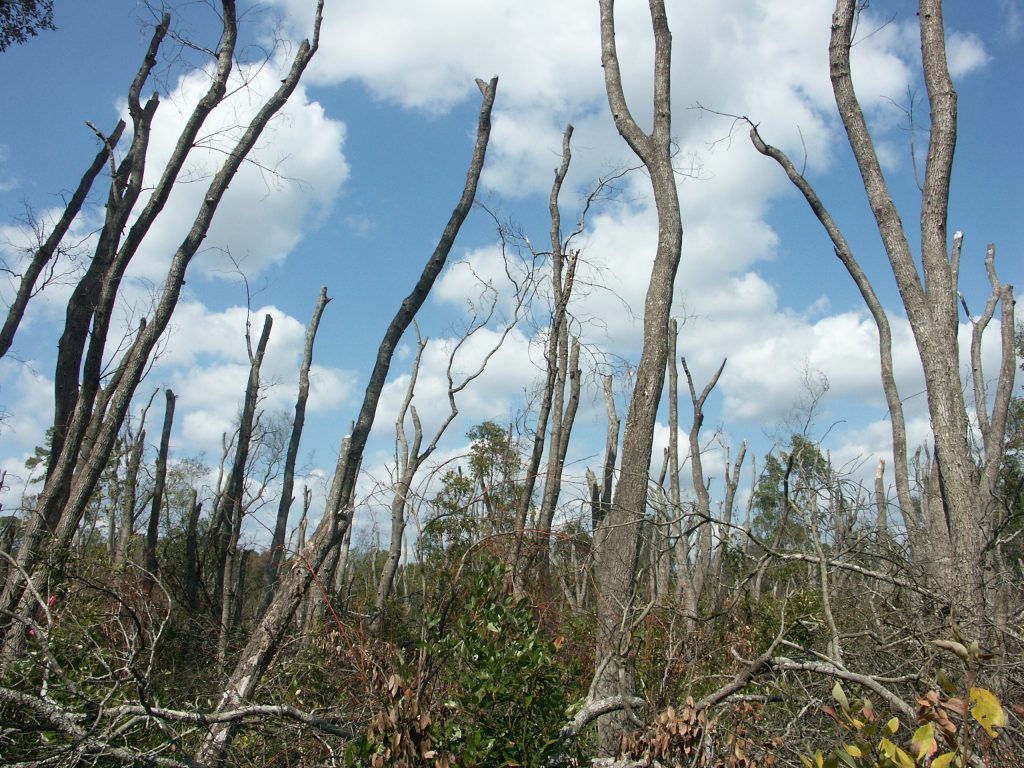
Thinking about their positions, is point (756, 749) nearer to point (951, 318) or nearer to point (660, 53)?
point (951, 318)

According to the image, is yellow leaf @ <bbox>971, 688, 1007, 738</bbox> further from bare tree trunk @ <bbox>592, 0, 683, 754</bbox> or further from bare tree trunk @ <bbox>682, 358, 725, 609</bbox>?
bare tree trunk @ <bbox>682, 358, 725, 609</bbox>

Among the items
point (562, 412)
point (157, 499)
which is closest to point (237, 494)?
point (157, 499)

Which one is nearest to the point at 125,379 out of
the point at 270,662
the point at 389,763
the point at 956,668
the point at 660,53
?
the point at 270,662

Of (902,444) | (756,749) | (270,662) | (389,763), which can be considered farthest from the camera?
(902,444)

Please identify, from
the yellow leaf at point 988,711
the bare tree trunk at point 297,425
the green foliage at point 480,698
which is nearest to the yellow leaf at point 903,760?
the yellow leaf at point 988,711

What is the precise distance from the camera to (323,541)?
611cm

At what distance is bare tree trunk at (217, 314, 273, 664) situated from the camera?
13039 millimetres

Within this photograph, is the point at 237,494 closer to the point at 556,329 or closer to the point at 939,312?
the point at 556,329

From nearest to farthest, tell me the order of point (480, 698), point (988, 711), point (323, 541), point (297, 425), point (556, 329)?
point (988, 711) → point (480, 698) → point (323, 541) → point (556, 329) → point (297, 425)

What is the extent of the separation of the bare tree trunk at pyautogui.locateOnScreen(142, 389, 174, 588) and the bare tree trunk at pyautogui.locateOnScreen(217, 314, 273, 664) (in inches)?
46.9

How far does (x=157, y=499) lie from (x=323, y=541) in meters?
11.2

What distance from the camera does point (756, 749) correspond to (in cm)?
465

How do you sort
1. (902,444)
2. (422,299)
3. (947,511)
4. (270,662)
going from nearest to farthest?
(270,662) → (947,511) → (422,299) → (902,444)

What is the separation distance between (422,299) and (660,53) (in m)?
3.81
